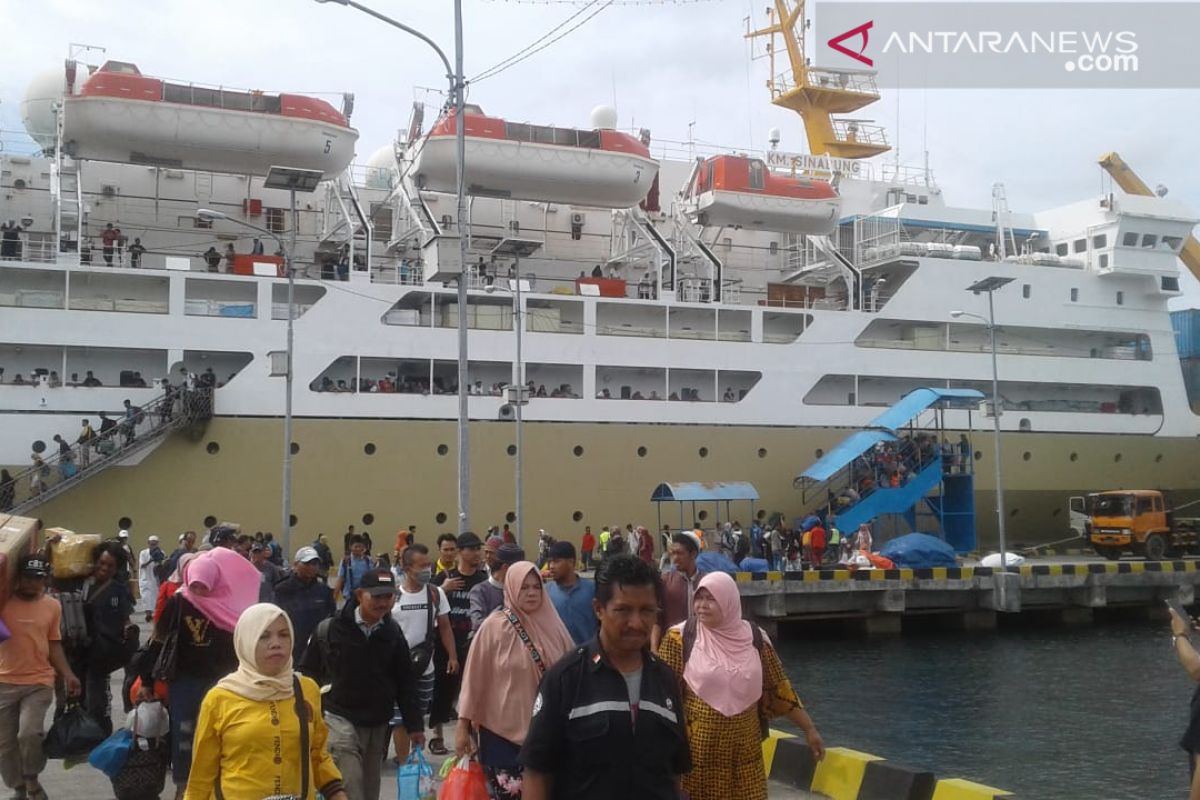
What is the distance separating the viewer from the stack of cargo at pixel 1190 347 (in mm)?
34875

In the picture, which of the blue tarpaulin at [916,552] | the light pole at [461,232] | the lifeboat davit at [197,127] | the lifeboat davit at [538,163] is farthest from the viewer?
the lifeboat davit at [538,163]

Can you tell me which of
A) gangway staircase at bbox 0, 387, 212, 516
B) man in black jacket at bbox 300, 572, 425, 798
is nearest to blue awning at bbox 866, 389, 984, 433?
gangway staircase at bbox 0, 387, 212, 516

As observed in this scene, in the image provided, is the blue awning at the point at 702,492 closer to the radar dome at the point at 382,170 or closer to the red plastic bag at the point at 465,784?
the radar dome at the point at 382,170

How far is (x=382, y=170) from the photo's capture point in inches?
1145

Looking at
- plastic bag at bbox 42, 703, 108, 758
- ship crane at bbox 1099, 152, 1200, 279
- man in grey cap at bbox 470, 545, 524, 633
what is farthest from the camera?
ship crane at bbox 1099, 152, 1200, 279

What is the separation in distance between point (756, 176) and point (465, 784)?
936 inches

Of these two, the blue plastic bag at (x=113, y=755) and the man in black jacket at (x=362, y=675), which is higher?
the man in black jacket at (x=362, y=675)

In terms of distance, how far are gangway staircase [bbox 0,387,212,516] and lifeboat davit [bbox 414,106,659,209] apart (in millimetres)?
6887

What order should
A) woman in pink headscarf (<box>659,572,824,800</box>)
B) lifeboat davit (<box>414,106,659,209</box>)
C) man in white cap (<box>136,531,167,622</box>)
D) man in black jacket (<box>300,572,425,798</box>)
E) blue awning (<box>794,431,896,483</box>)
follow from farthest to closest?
blue awning (<box>794,431,896,483</box>), lifeboat davit (<box>414,106,659,209</box>), man in white cap (<box>136,531,167,622</box>), man in black jacket (<box>300,572,425,798</box>), woman in pink headscarf (<box>659,572,824,800</box>)

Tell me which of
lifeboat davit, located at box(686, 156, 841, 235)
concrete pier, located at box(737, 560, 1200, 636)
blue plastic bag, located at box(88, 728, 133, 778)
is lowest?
concrete pier, located at box(737, 560, 1200, 636)

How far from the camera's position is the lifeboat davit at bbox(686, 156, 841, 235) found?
86.7 ft

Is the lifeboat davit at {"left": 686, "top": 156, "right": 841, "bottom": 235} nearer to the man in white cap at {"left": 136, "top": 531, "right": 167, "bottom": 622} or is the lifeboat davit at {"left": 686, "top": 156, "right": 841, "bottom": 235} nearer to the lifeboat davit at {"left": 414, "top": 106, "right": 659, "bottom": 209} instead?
the lifeboat davit at {"left": 414, "top": 106, "right": 659, "bottom": 209}

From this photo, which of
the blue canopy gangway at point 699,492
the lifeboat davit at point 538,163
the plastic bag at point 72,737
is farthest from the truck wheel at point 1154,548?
the plastic bag at point 72,737

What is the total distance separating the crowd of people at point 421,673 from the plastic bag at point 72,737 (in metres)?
0.16
